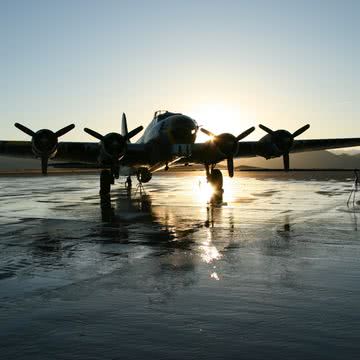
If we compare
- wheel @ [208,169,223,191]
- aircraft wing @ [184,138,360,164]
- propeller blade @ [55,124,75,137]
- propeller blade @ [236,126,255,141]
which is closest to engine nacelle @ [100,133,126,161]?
propeller blade @ [55,124,75,137]

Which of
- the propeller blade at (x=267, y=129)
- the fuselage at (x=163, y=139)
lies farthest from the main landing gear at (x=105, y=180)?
the propeller blade at (x=267, y=129)

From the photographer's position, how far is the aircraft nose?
27188 millimetres

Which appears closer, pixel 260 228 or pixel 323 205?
pixel 260 228

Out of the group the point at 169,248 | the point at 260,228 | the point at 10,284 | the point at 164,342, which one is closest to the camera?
the point at 164,342

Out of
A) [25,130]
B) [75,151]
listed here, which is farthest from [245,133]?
[25,130]

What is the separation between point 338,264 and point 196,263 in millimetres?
2584

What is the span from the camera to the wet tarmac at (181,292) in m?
4.96

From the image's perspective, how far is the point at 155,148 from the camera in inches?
1125

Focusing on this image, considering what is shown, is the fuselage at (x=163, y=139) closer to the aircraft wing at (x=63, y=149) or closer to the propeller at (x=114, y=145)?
the aircraft wing at (x=63, y=149)

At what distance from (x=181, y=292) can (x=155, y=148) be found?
21973 millimetres

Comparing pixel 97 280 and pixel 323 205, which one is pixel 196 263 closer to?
pixel 97 280

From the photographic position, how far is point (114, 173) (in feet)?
90.1

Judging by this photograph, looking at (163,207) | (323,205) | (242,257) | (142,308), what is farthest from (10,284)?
(323,205)

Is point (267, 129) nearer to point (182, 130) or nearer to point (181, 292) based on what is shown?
point (182, 130)
